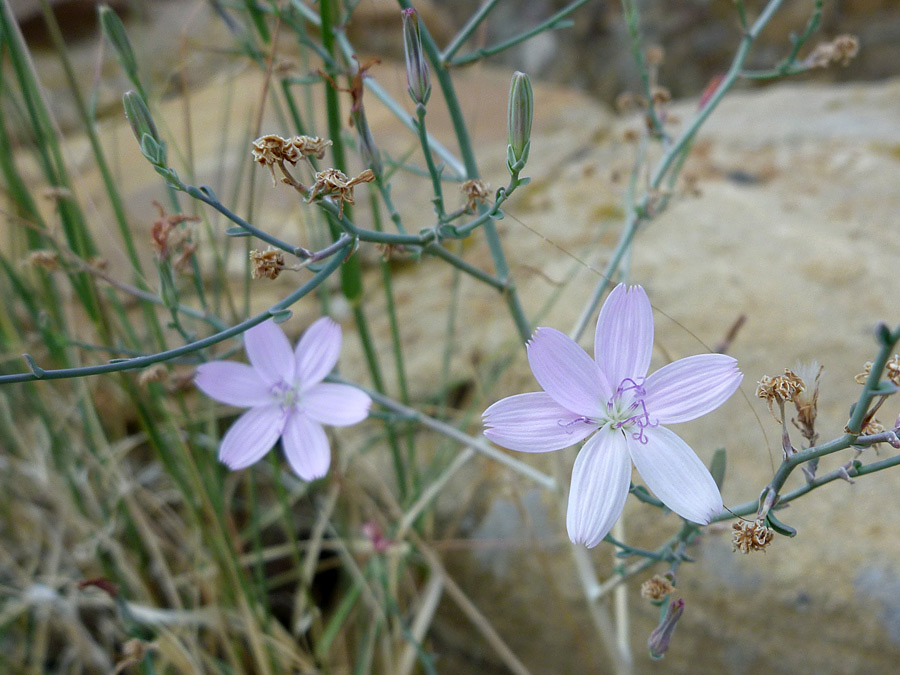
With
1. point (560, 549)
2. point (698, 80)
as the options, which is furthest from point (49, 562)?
point (698, 80)

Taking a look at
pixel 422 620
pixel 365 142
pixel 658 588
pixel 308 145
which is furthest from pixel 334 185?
pixel 422 620

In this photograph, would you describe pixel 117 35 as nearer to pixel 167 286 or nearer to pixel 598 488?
pixel 167 286

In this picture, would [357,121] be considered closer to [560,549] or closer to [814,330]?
[560,549]

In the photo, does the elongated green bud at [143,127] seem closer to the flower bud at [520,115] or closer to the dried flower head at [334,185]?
the dried flower head at [334,185]

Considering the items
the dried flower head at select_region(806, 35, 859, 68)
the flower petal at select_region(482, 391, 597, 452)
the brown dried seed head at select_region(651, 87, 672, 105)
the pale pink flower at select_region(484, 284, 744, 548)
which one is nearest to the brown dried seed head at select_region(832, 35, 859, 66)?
the dried flower head at select_region(806, 35, 859, 68)

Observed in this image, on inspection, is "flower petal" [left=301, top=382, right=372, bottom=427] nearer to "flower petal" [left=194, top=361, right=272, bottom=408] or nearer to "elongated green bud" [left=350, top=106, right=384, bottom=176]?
"flower petal" [left=194, top=361, right=272, bottom=408]

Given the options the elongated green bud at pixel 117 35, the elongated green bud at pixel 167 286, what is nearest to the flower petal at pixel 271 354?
the elongated green bud at pixel 167 286

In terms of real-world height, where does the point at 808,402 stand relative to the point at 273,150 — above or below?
below
